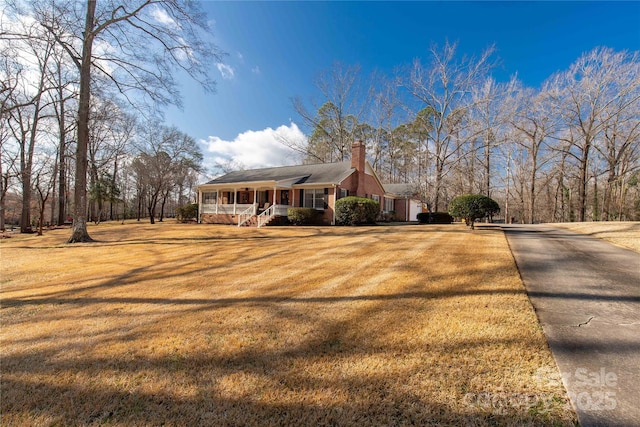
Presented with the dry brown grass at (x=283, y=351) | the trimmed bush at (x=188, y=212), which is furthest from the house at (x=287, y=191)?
the dry brown grass at (x=283, y=351)

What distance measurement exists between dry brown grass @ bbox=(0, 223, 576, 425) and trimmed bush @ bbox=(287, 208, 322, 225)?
A: 12.5m

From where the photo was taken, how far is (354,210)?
17.2 meters

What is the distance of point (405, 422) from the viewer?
1877mm

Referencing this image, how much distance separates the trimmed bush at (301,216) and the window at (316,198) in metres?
0.89

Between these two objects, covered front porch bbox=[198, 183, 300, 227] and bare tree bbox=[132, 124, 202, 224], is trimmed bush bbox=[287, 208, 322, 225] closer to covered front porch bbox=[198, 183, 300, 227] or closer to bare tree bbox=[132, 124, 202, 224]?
covered front porch bbox=[198, 183, 300, 227]

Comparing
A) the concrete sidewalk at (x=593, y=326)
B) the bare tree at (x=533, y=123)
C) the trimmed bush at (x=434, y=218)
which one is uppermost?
the bare tree at (x=533, y=123)

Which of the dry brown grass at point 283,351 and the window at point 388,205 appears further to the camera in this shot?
the window at point 388,205

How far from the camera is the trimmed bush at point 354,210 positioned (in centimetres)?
1720

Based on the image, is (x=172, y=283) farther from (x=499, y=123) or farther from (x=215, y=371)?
(x=499, y=123)

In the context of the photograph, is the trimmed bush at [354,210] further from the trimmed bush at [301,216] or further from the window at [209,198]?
the window at [209,198]

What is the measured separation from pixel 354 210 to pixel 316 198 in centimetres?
338

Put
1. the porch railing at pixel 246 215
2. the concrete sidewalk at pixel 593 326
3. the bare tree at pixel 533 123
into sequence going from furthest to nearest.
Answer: the bare tree at pixel 533 123, the porch railing at pixel 246 215, the concrete sidewalk at pixel 593 326

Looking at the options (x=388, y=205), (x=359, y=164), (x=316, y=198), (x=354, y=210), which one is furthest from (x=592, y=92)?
(x=316, y=198)

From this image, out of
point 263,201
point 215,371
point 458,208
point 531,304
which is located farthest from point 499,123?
point 215,371
